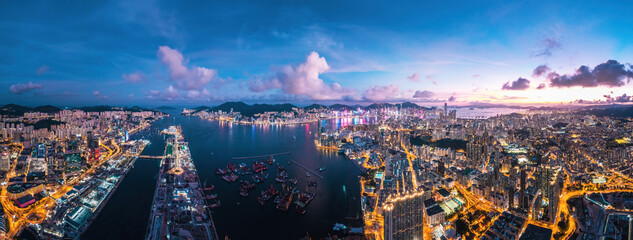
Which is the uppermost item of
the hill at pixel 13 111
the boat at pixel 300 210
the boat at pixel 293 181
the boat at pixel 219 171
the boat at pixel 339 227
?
the hill at pixel 13 111

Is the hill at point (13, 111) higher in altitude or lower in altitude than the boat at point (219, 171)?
higher

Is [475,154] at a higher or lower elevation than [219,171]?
higher

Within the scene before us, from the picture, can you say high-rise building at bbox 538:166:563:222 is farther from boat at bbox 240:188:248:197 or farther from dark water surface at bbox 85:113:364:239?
boat at bbox 240:188:248:197

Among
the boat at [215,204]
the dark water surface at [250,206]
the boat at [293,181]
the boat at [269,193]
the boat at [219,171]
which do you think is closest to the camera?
the dark water surface at [250,206]

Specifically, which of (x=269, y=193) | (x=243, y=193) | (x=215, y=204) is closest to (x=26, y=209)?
(x=215, y=204)

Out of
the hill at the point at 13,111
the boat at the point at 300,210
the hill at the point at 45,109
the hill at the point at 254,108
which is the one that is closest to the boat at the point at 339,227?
the boat at the point at 300,210

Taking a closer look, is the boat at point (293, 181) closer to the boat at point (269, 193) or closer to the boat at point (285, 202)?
the boat at point (269, 193)

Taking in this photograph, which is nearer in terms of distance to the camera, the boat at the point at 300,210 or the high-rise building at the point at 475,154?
the boat at the point at 300,210

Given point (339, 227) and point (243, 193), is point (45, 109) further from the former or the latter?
point (339, 227)
